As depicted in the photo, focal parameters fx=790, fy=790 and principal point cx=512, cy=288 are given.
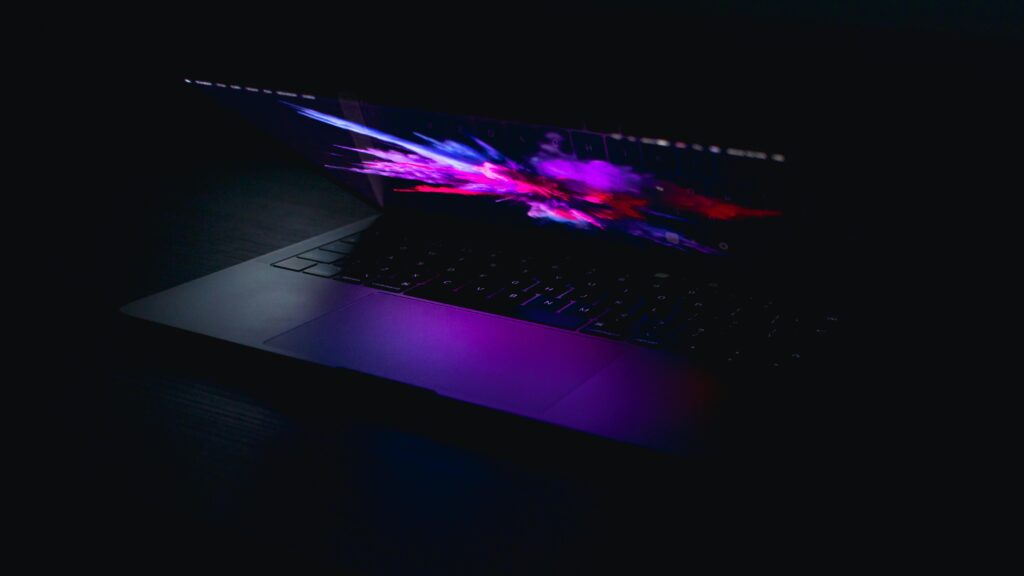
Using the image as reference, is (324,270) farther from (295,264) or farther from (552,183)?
(552,183)

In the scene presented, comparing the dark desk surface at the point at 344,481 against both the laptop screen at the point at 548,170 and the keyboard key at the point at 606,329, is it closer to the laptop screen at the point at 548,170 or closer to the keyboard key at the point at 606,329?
the keyboard key at the point at 606,329

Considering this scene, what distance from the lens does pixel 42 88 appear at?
1514 millimetres

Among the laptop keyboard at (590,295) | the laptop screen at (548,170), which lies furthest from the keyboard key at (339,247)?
the laptop screen at (548,170)

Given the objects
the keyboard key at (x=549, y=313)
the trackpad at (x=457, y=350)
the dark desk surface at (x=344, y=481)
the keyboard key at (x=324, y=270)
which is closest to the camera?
the dark desk surface at (x=344, y=481)

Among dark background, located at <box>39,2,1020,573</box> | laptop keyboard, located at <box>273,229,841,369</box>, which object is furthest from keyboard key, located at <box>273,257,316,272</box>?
dark background, located at <box>39,2,1020,573</box>

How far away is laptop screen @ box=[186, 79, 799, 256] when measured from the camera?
0.74 metres

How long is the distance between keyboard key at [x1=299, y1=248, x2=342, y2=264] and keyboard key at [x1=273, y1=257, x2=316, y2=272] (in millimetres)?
10

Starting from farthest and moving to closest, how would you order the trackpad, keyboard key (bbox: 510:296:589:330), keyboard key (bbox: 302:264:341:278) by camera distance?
keyboard key (bbox: 302:264:341:278) → keyboard key (bbox: 510:296:589:330) → the trackpad

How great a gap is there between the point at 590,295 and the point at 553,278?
59 mm

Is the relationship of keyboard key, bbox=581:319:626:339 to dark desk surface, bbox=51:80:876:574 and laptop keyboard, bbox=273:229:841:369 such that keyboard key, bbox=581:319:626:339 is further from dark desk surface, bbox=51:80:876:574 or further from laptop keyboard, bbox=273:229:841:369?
dark desk surface, bbox=51:80:876:574

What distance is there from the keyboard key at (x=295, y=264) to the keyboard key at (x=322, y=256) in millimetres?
10

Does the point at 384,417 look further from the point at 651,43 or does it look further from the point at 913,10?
the point at 913,10

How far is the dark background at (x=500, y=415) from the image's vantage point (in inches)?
21.4

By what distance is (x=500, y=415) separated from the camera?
2.07 feet
